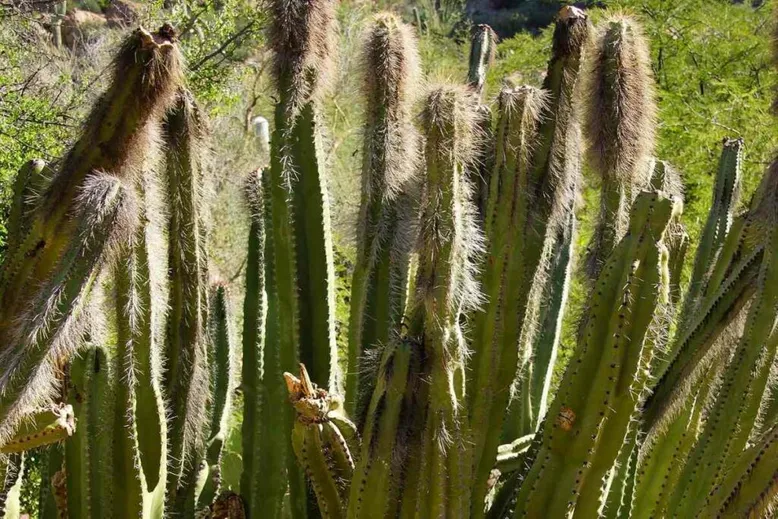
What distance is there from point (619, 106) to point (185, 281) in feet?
5.34

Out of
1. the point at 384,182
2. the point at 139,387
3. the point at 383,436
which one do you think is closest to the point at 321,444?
the point at 383,436

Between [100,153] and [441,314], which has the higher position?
[100,153]

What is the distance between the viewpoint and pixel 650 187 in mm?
3557

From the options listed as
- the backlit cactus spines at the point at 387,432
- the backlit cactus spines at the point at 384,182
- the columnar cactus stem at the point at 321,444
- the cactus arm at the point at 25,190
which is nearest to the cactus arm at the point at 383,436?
the backlit cactus spines at the point at 387,432

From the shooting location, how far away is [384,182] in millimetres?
3615

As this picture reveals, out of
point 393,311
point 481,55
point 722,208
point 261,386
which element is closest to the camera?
point 393,311

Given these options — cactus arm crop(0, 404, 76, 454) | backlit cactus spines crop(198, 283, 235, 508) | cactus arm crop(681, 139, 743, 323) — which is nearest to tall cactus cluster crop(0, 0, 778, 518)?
cactus arm crop(0, 404, 76, 454)

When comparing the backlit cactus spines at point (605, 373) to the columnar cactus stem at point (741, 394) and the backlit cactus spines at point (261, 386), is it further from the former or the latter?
the backlit cactus spines at point (261, 386)

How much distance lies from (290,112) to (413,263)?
670mm

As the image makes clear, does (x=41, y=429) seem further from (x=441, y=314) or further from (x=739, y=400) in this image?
(x=739, y=400)

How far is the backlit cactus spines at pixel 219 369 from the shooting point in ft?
14.0

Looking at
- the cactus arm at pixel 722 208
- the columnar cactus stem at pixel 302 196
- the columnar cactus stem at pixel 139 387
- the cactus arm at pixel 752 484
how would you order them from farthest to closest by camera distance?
the cactus arm at pixel 722 208 < the columnar cactus stem at pixel 302 196 < the columnar cactus stem at pixel 139 387 < the cactus arm at pixel 752 484

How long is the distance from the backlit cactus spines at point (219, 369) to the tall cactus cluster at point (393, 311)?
204 mm

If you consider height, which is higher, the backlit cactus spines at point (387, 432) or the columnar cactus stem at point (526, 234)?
the columnar cactus stem at point (526, 234)
